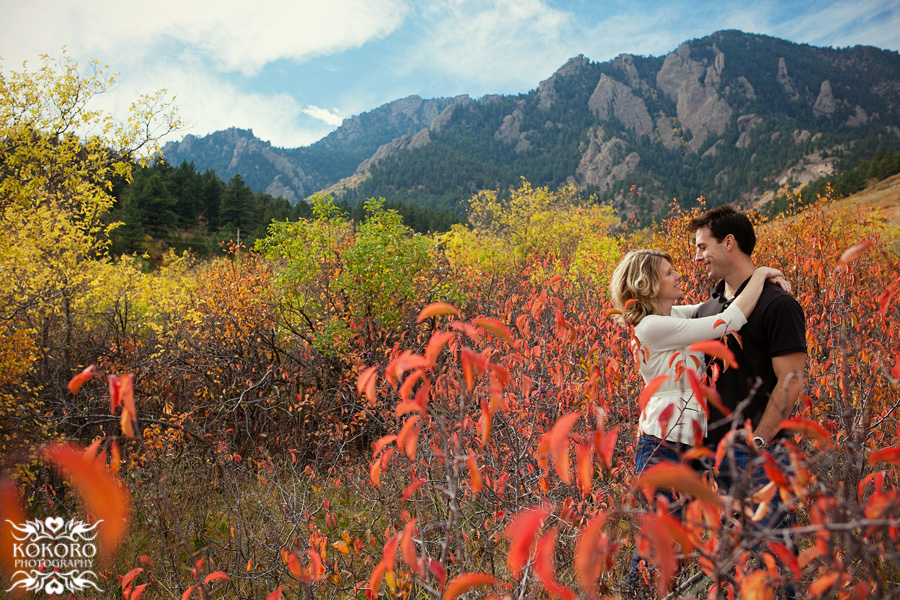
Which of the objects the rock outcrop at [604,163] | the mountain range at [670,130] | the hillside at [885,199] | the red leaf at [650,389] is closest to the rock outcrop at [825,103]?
the mountain range at [670,130]

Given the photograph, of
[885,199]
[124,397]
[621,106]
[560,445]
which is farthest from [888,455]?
[621,106]

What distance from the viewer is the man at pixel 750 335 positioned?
2098 mm

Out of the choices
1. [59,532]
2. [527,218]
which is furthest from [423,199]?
[59,532]

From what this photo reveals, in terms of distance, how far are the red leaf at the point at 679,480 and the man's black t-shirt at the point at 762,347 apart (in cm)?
155

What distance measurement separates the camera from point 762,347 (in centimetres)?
224

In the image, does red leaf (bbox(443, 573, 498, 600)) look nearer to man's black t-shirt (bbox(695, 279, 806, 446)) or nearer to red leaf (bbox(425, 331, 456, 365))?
red leaf (bbox(425, 331, 456, 365))

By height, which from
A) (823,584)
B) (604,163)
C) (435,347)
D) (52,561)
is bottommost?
(52,561)

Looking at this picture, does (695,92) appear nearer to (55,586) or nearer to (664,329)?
(664,329)

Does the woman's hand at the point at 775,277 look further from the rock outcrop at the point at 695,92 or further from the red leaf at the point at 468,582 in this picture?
the rock outcrop at the point at 695,92

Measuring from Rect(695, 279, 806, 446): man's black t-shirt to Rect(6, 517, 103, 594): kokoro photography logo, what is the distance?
14.5 ft

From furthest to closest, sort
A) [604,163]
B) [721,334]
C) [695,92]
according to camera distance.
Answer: [695,92], [604,163], [721,334]

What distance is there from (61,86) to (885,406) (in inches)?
546

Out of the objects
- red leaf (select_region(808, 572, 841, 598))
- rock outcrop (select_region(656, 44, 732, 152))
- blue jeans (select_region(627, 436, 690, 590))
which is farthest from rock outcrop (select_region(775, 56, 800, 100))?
red leaf (select_region(808, 572, 841, 598))

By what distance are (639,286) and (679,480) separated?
5.80 ft
